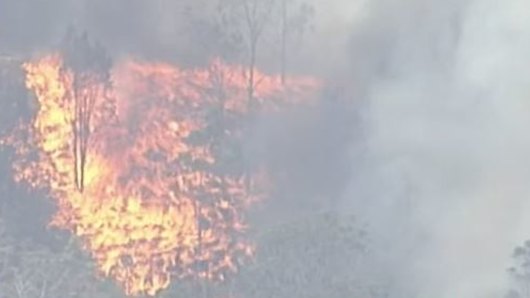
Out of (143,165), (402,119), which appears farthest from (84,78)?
(402,119)

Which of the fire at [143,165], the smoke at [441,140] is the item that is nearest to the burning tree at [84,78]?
the fire at [143,165]

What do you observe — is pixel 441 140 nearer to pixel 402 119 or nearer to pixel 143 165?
pixel 402 119

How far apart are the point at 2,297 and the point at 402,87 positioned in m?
17.4

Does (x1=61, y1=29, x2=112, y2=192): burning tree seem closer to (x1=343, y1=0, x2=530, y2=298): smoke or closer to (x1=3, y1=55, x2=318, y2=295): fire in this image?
(x1=3, y1=55, x2=318, y2=295): fire

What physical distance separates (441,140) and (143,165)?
8974 millimetres

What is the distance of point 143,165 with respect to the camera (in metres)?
40.2

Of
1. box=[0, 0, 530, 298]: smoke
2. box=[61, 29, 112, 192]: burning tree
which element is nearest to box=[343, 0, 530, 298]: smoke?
box=[0, 0, 530, 298]: smoke

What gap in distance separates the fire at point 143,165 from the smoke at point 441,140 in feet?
11.1

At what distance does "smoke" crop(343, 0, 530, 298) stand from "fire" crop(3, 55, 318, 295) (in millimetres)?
3389

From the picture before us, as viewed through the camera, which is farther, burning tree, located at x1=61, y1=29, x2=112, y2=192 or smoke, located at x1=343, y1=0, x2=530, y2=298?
burning tree, located at x1=61, y1=29, x2=112, y2=192

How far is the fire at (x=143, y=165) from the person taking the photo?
34.8 metres

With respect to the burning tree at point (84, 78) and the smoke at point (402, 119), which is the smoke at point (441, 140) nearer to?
the smoke at point (402, 119)

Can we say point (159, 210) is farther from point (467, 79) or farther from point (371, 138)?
point (467, 79)

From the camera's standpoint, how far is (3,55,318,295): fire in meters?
34.8
